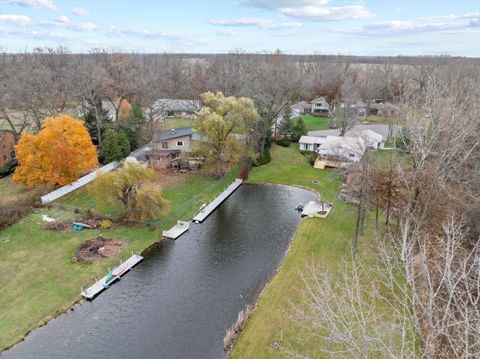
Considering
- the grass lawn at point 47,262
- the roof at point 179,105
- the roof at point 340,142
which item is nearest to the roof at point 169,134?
the grass lawn at point 47,262

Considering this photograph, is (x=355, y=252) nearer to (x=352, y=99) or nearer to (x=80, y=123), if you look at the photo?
(x=80, y=123)

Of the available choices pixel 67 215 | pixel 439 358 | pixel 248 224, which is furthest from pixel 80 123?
pixel 439 358

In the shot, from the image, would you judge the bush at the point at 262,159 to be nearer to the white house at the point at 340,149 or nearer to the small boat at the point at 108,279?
the white house at the point at 340,149

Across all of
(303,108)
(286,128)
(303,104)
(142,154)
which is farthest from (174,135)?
(303,104)

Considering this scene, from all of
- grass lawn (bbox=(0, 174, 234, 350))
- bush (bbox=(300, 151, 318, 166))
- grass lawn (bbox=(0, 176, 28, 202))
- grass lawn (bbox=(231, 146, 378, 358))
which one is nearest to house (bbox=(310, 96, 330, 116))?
bush (bbox=(300, 151, 318, 166))

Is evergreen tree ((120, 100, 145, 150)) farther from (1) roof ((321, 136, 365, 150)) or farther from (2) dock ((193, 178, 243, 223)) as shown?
(1) roof ((321, 136, 365, 150))
